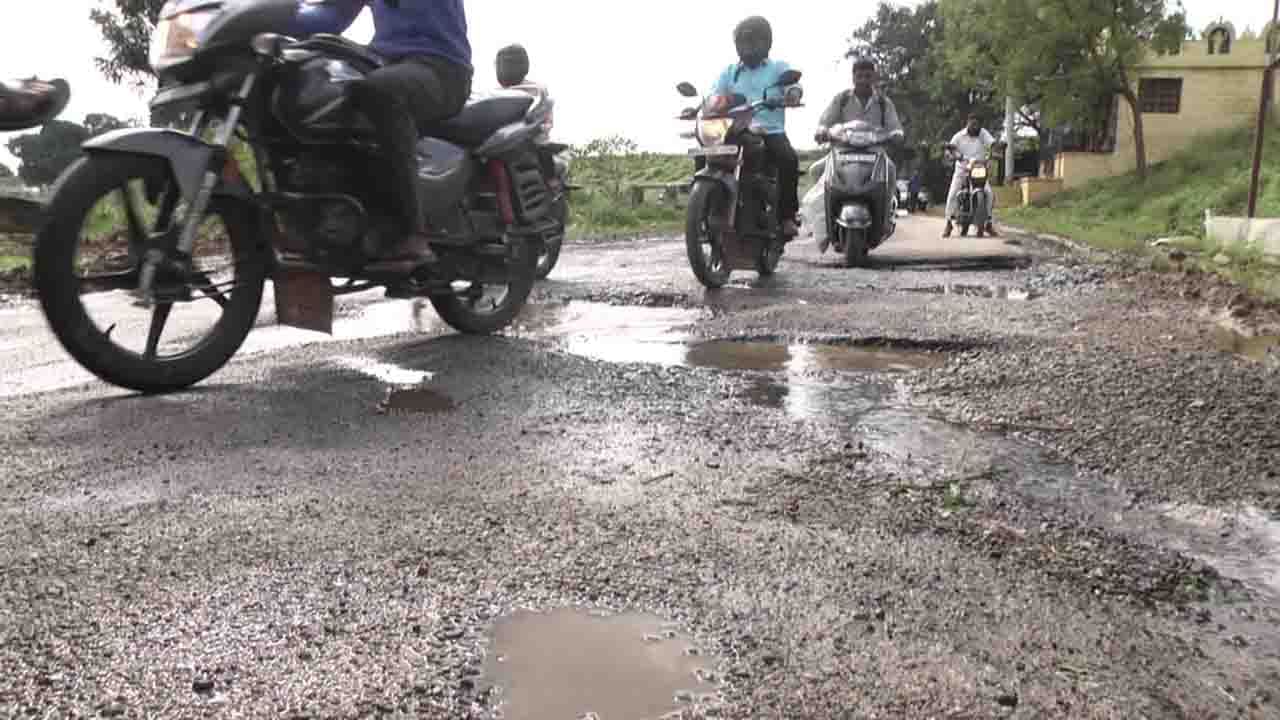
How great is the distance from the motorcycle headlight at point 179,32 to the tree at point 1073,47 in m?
28.6

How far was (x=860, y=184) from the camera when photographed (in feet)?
28.9

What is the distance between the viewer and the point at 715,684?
1.50 meters

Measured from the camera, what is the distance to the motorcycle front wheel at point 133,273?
3102 millimetres

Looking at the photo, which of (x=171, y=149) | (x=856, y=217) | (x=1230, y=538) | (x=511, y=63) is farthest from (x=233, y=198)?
(x=856, y=217)

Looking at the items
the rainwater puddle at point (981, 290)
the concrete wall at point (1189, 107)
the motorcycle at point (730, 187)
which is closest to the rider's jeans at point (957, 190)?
the rainwater puddle at point (981, 290)

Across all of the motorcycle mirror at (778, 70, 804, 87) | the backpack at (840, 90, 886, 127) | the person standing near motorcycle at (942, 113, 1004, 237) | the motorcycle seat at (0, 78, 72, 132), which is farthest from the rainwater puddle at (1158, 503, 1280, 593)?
the person standing near motorcycle at (942, 113, 1004, 237)

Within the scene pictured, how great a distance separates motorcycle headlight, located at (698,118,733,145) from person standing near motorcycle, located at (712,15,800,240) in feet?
1.37

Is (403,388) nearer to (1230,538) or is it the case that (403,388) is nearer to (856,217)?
(1230,538)

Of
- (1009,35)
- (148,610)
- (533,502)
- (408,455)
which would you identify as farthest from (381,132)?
(1009,35)

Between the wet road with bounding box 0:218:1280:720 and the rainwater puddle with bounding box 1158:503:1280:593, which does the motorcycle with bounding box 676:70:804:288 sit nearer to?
the wet road with bounding box 0:218:1280:720

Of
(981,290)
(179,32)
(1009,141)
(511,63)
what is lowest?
(981,290)

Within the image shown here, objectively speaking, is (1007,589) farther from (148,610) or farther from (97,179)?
(97,179)

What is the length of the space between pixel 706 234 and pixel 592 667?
5.60 meters

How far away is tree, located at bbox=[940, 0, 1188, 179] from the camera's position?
2867 cm
